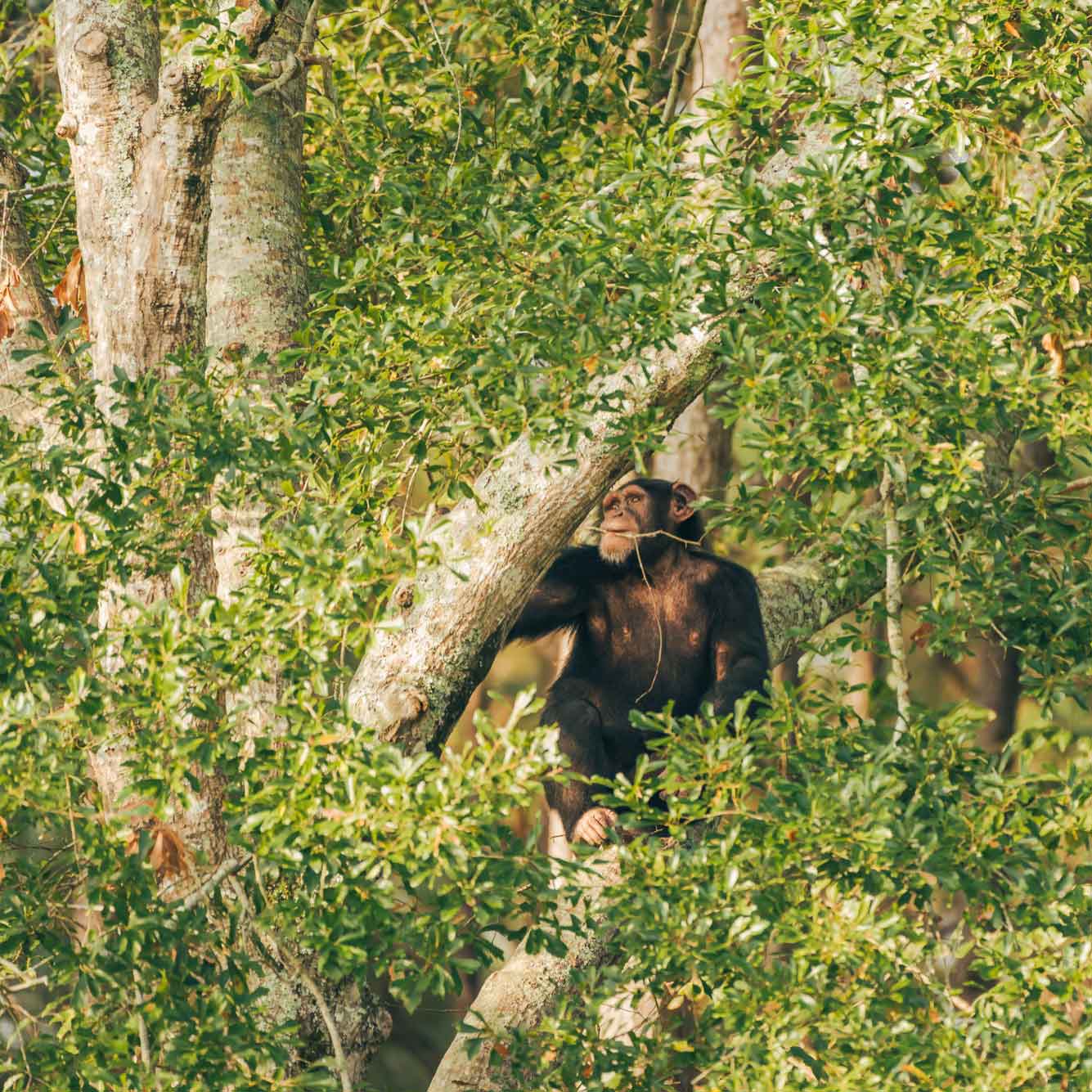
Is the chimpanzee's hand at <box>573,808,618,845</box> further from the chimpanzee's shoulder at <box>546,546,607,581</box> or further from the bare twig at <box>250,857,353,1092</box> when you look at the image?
the bare twig at <box>250,857,353,1092</box>

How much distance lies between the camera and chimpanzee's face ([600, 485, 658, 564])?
6484 millimetres

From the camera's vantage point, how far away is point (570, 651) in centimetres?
673

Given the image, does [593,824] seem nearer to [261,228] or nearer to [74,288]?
[261,228]

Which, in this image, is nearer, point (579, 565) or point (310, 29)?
point (310, 29)

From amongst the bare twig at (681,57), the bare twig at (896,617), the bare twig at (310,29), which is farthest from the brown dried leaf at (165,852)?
the bare twig at (681,57)

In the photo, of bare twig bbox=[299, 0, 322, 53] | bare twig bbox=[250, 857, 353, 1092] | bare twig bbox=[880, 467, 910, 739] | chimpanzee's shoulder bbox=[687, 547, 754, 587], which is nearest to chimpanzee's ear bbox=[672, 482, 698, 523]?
chimpanzee's shoulder bbox=[687, 547, 754, 587]


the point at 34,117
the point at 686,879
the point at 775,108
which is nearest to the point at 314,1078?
the point at 686,879

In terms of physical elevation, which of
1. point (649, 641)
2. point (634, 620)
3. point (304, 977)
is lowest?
point (649, 641)

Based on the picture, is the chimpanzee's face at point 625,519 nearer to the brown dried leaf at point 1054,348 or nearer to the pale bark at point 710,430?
the brown dried leaf at point 1054,348

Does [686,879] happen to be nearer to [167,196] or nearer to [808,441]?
[808,441]

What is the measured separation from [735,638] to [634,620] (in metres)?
0.60

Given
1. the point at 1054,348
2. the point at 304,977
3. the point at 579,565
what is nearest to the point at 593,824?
the point at 579,565

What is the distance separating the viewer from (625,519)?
6.59 m

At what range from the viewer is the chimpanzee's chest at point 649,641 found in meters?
6.62
